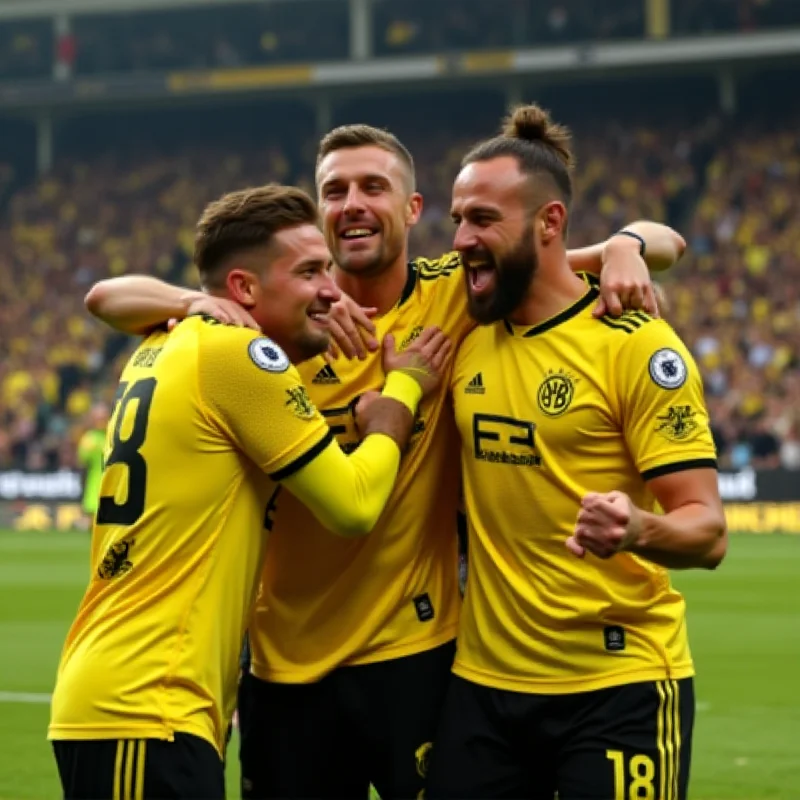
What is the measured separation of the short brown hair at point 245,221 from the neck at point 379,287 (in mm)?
594

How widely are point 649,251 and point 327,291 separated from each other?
3.94 feet

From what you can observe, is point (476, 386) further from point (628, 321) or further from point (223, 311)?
point (223, 311)

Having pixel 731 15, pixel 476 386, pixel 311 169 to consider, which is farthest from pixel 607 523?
pixel 311 169

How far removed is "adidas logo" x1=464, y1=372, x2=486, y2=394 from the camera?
16.1 ft

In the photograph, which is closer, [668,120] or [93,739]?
[93,739]

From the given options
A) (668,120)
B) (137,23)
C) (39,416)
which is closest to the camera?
(39,416)

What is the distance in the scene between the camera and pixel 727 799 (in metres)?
7.75

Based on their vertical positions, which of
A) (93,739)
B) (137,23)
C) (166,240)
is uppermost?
(137,23)

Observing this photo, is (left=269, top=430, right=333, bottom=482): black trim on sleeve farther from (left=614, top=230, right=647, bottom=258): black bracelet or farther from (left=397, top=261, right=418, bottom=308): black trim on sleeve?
(left=614, top=230, right=647, bottom=258): black bracelet

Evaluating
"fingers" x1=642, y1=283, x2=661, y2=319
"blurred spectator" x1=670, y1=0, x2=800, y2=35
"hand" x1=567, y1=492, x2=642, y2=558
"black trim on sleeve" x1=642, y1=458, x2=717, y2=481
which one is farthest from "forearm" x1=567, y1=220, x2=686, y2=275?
"blurred spectator" x1=670, y1=0, x2=800, y2=35

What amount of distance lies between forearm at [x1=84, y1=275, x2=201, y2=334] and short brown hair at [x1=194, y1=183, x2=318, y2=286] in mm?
123

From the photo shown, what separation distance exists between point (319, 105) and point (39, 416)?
11.8m

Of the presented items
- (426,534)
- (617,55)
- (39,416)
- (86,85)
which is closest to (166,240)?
(86,85)

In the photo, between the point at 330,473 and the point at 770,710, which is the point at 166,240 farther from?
the point at 330,473
